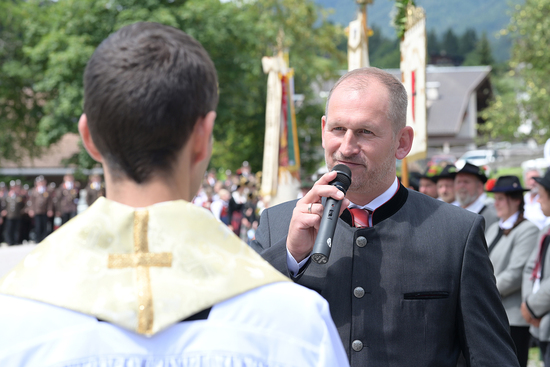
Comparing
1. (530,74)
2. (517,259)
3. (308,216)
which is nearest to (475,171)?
(517,259)

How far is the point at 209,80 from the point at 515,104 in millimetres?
20132

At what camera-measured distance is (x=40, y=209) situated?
23.2m

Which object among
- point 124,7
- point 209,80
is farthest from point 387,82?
point 124,7

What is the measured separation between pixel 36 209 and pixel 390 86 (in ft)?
74.5

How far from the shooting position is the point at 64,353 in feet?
4.15

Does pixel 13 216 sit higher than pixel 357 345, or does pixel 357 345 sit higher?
pixel 357 345

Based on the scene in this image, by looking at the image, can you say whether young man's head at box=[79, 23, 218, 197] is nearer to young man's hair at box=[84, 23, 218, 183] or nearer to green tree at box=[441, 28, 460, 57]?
young man's hair at box=[84, 23, 218, 183]

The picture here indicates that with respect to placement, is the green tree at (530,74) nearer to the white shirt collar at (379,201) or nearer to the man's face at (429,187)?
the man's face at (429,187)

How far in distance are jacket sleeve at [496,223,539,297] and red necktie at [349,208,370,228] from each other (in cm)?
351

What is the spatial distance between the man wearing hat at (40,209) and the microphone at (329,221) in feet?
74.3

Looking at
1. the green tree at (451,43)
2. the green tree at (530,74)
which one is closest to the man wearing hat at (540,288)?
the green tree at (530,74)

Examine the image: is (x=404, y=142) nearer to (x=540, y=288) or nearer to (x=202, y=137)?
(x=202, y=137)

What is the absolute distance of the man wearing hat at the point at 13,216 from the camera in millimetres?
22703

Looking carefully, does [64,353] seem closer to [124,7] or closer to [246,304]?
[246,304]
